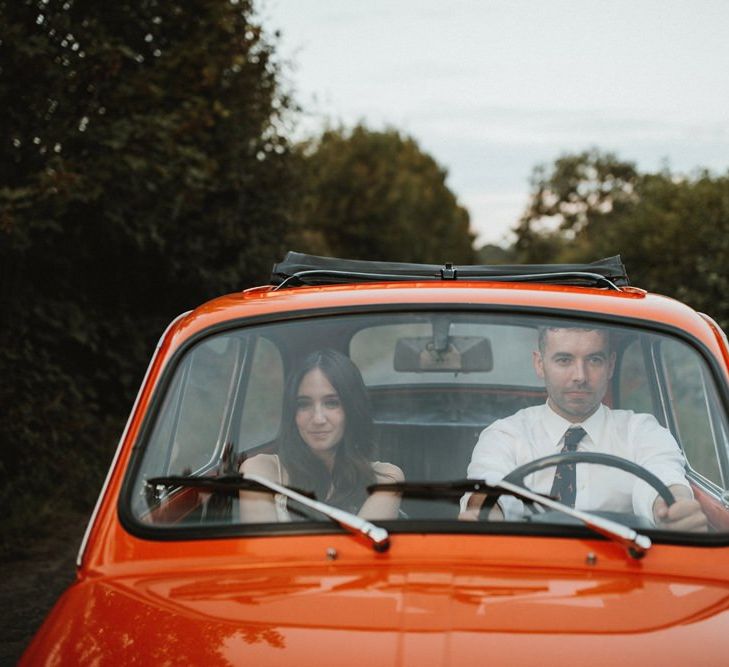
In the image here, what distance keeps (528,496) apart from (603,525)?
0.19 metres

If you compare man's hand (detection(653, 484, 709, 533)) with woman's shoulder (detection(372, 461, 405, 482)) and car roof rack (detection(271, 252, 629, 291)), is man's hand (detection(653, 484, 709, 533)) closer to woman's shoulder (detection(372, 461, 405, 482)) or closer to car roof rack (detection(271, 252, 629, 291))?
woman's shoulder (detection(372, 461, 405, 482))

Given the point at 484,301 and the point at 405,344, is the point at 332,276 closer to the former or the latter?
the point at 405,344

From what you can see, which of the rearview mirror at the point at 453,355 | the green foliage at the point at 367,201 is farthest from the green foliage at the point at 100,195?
the green foliage at the point at 367,201

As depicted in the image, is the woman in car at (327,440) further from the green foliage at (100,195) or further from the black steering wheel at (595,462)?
the green foliage at (100,195)

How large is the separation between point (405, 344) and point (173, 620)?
5.04 feet

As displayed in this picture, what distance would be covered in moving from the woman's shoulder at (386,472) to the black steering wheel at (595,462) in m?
0.34

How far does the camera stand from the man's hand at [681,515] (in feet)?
9.37

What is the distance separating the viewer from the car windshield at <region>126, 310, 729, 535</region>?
288cm

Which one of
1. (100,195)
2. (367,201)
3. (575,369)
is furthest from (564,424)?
(367,201)

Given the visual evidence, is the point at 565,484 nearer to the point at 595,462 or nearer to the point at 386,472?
the point at 595,462

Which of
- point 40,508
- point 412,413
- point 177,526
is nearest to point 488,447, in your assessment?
point 412,413

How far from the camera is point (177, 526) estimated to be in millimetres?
2877

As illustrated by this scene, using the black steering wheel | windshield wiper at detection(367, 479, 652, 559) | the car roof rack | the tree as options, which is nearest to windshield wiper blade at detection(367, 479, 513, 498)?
windshield wiper at detection(367, 479, 652, 559)

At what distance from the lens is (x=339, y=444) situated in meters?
3.17
